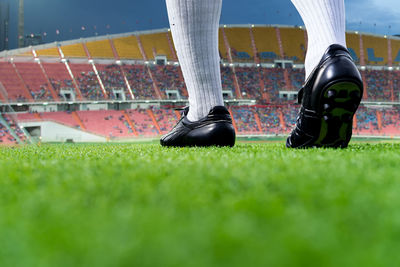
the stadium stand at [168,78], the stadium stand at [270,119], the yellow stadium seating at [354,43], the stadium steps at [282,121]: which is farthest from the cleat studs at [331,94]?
the yellow stadium seating at [354,43]

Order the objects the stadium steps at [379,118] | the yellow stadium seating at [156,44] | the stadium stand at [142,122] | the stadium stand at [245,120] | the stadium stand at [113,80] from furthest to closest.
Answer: the yellow stadium seating at [156,44]
the stadium stand at [113,80]
the stadium steps at [379,118]
the stadium stand at [245,120]
the stadium stand at [142,122]

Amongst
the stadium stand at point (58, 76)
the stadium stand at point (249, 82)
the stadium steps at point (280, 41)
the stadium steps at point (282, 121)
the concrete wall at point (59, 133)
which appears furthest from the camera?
the stadium steps at point (280, 41)

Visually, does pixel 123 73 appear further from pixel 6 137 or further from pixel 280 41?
pixel 280 41

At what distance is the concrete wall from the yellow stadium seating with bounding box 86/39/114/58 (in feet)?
27.0

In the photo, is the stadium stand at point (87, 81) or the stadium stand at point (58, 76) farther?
the stadium stand at point (87, 81)

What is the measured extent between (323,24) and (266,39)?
30511mm

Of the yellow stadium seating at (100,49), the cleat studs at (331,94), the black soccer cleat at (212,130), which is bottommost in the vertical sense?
the yellow stadium seating at (100,49)

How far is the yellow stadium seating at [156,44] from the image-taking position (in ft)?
91.1

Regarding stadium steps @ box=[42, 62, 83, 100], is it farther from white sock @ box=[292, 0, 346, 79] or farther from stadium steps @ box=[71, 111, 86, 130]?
white sock @ box=[292, 0, 346, 79]

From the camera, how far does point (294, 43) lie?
30.2 metres

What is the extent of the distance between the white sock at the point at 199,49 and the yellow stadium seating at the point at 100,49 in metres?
26.3

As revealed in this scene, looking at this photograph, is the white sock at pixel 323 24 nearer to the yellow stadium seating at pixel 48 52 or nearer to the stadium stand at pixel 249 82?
the stadium stand at pixel 249 82

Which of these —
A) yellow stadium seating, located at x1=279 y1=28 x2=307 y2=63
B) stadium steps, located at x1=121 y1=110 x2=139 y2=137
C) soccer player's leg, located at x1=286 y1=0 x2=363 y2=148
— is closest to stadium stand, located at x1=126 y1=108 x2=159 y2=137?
stadium steps, located at x1=121 y1=110 x2=139 y2=137

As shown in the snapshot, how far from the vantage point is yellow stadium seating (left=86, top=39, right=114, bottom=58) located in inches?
1043
